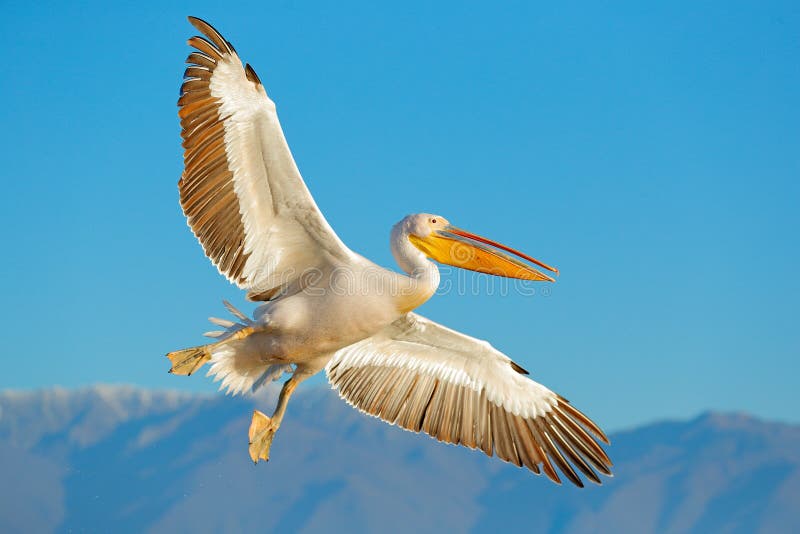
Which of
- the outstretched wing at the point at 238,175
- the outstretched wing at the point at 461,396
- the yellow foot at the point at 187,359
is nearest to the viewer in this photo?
the yellow foot at the point at 187,359

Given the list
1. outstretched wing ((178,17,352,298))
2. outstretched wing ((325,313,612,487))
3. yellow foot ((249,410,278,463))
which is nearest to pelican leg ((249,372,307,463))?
yellow foot ((249,410,278,463))

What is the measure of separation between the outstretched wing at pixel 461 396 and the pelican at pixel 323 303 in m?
0.01

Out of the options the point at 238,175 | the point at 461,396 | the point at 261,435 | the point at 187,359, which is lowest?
the point at 261,435

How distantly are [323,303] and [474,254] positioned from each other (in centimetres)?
170

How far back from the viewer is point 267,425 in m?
8.89

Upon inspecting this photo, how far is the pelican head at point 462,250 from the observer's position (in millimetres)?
8812

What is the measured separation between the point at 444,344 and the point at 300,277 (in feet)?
5.95

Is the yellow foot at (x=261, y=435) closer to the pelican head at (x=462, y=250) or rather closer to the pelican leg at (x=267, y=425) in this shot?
the pelican leg at (x=267, y=425)

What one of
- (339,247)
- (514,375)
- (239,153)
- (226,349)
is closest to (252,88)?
(239,153)

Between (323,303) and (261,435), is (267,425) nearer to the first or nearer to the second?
(261,435)

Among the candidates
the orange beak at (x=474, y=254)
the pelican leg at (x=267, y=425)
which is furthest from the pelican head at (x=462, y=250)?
the pelican leg at (x=267, y=425)

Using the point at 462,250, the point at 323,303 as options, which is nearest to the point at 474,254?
the point at 462,250

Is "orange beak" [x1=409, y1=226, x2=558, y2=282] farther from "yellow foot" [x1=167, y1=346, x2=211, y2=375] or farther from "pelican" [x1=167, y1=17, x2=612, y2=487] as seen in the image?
Answer: "yellow foot" [x1=167, y1=346, x2=211, y2=375]

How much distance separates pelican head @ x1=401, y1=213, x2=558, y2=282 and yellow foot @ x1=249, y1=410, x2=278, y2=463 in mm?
2309
